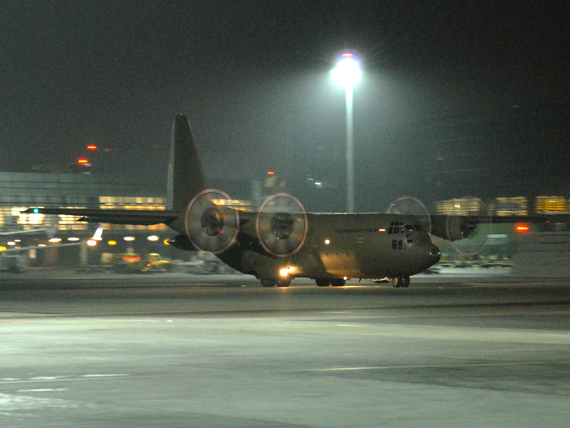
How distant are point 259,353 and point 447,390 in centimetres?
416

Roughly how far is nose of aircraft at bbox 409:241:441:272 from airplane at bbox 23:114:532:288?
0.04m

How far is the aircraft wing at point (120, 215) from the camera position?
120 ft

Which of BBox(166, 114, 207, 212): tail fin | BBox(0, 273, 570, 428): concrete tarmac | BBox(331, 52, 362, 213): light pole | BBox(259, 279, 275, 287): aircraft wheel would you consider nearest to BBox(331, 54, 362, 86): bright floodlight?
BBox(331, 52, 362, 213): light pole

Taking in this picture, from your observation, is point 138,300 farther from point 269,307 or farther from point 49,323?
point 49,323

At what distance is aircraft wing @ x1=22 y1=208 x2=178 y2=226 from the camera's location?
36500 mm

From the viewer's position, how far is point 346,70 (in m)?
44.2

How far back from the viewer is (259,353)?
1218 centimetres

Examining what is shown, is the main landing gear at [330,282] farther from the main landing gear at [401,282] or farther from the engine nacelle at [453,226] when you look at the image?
the engine nacelle at [453,226]

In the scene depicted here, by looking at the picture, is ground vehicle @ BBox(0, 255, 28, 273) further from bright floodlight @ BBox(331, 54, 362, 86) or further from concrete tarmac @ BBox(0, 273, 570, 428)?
concrete tarmac @ BBox(0, 273, 570, 428)

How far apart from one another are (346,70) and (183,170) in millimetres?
10836

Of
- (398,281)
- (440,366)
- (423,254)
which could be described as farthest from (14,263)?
(440,366)

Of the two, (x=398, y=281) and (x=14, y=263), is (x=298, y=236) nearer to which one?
(x=398, y=281)

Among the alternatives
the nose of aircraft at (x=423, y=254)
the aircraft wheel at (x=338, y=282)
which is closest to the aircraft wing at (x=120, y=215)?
the aircraft wheel at (x=338, y=282)

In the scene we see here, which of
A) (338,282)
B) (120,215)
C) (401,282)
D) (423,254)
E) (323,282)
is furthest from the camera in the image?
(323,282)
